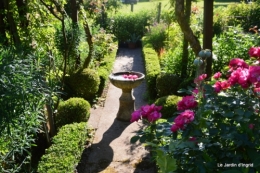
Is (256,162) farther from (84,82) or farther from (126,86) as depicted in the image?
(84,82)

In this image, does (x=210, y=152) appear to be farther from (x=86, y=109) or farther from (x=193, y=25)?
(x=193, y=25)

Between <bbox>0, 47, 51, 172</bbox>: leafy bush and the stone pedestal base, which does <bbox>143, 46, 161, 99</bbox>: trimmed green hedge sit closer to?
the stone pedestal base

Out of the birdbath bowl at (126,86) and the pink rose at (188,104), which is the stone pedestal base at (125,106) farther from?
the pink rose at (188,104)

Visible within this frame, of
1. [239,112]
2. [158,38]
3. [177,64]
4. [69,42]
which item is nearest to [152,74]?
[177,64]

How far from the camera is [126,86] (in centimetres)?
559

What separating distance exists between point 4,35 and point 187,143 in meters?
3.69

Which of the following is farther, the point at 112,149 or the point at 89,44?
the point at 89,44

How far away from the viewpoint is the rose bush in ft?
6.05

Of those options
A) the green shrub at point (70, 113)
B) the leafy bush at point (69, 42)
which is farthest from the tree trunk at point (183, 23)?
the leafy bush at point (69, 42)

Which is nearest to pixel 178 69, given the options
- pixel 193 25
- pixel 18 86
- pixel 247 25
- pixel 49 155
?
pixel 193 25

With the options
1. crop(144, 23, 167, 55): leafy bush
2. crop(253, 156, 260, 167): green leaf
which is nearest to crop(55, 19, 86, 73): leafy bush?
crop(144, 23, 167, 55): leafy bush

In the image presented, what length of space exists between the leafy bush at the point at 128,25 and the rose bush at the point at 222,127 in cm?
1129

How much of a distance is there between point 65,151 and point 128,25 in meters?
10.6

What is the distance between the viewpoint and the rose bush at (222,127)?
72.6 inches
